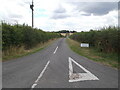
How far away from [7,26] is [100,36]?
40.1ft

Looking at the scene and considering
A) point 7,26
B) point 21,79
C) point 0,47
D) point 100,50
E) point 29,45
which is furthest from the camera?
point 29,45

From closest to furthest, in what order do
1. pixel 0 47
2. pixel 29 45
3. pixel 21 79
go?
pixel 21 79, pixel 0 47, pixel 29 45

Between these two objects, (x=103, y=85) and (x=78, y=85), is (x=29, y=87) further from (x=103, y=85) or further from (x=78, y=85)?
(x=103, y=85)

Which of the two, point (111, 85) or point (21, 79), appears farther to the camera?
point (21, 79)

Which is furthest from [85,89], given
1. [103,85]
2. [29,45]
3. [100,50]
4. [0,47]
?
[29,45]

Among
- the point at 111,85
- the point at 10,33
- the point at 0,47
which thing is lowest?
the point at 111,85

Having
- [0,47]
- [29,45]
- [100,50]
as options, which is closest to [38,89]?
[0,47]

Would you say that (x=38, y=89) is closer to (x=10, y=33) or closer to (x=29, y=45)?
(x=10, y=33)

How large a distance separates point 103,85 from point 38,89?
8.60 feet

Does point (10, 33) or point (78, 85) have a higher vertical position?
point (10, 33)

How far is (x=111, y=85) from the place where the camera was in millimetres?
6621

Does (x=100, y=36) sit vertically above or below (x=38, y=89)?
above

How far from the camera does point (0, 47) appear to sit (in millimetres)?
15297

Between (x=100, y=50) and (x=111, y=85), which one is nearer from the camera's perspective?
(x=111, y=85)
